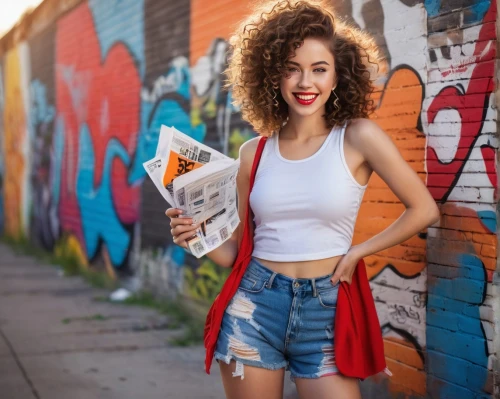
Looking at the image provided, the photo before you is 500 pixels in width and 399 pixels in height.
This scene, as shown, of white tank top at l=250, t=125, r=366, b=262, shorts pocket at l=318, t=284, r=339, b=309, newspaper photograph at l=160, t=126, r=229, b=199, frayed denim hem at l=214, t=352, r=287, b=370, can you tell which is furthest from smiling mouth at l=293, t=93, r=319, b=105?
frayed denim hem at l=214, t=352, r=287, b=370

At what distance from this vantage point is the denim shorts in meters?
2.57

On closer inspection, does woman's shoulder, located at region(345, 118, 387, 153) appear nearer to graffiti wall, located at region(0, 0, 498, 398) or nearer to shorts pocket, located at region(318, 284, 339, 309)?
shorts pocket, located at region(318, 284, 339, 309)

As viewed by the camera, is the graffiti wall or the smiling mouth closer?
the smiling mouth

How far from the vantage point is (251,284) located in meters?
2.70

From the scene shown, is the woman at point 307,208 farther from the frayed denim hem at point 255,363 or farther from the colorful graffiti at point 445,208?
the colorful graffiti at point 445,208

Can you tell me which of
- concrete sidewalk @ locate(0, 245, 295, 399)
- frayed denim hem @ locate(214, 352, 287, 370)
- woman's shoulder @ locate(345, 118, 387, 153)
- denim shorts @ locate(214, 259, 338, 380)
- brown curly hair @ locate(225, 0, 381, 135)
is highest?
brown curly hair @ locate(225, 0, 381, 135)

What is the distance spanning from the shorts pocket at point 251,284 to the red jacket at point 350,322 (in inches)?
0.7

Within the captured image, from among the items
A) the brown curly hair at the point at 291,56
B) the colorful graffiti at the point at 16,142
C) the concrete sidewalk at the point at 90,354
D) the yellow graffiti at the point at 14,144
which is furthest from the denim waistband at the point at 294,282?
the yellow graffiti at the point at 14,144

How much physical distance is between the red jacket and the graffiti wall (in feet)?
2.94

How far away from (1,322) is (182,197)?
4.87 meters

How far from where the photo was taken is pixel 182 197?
2.70 metres

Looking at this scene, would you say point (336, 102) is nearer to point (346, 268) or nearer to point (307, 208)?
point (307, 208)

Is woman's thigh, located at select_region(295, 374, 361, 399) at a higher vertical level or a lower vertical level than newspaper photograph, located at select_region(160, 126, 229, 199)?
lower

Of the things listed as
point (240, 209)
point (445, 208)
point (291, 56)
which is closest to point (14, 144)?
point (445, 208)
